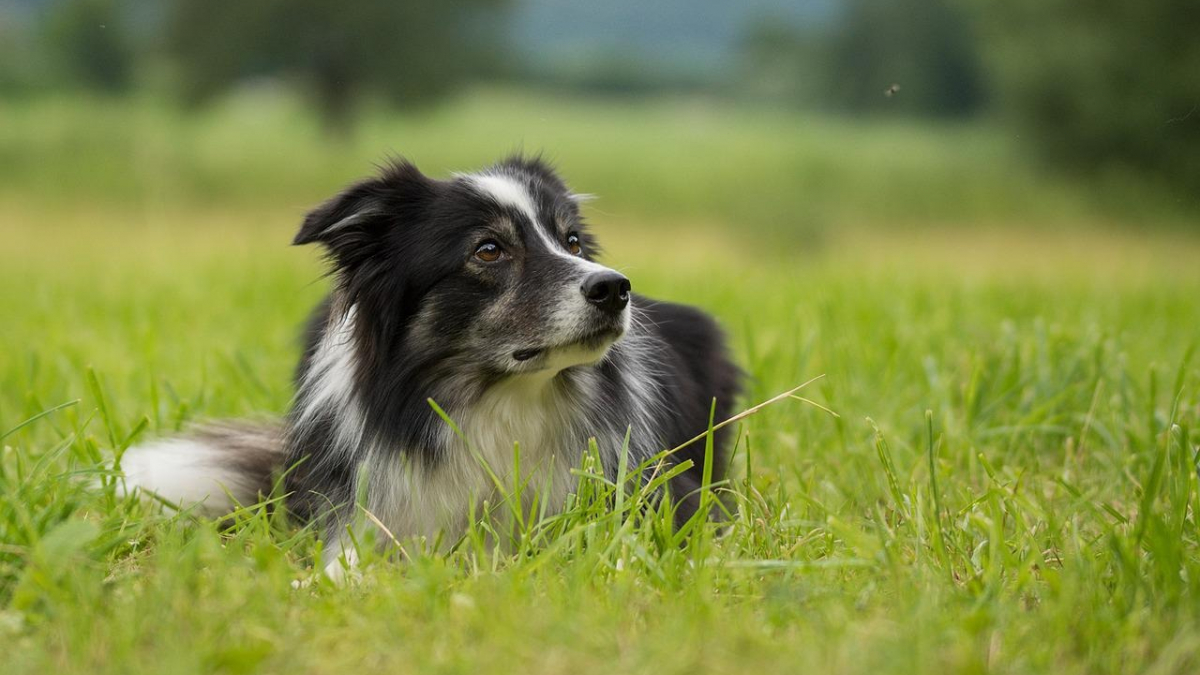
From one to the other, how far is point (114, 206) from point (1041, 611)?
60.8 feet

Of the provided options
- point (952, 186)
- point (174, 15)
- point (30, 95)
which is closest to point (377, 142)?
point (174, 15)

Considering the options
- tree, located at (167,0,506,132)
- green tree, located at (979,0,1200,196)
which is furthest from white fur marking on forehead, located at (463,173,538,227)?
tree, located at (167,0,506,132)

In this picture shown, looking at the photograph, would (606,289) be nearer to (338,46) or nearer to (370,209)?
(370,209)

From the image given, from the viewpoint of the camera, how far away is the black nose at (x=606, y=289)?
2.79m

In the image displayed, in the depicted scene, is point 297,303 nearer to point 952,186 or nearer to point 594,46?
point 952,186

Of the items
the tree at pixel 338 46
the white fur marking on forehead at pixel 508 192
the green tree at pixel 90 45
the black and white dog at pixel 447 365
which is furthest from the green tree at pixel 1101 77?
the green tree at pixel 90 45

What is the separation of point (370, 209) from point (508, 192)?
408 mm

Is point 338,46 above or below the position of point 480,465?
above

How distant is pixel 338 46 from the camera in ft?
62.9

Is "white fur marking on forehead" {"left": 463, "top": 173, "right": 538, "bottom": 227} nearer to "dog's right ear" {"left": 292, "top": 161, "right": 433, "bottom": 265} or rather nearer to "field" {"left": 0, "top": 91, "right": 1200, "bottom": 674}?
"dog's right ear" {"left": 292, "top": 161, "right": 433, "bottom": 265}

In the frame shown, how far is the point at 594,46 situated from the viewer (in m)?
27.1

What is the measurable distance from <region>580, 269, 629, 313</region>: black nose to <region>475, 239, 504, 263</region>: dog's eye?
1.06 feet

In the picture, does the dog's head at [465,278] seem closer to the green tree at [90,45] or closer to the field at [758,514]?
the field at [758,514]

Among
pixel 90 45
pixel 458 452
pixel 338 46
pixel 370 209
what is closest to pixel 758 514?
pixel 458 452
